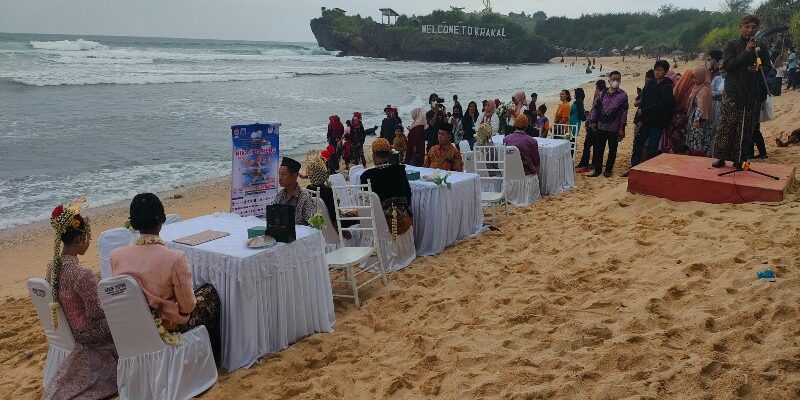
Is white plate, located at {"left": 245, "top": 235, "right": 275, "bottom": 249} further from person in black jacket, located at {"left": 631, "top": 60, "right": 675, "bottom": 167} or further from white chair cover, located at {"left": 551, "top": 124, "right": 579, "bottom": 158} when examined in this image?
white chair cover, located at {"left": 551, "top": 124, "right": 579, "bottom": 158}

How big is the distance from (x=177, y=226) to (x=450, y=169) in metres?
3.83

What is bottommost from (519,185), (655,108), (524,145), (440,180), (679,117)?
(519,185)

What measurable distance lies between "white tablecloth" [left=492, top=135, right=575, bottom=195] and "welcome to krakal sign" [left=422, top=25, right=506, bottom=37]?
81.3 metres

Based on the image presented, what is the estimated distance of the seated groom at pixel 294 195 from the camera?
16.6 feet

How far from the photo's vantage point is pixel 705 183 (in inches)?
247

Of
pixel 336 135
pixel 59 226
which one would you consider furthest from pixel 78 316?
pixel 336 135

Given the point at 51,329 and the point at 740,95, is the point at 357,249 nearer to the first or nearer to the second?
the point at 51,329

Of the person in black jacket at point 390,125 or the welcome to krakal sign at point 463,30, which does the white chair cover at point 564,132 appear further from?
Result: the welcome to krakal sign at point 463,30

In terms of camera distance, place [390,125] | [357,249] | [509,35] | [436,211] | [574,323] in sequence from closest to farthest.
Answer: [574,323] → [357,249] → [436,211] → [390,125] → [509,35]

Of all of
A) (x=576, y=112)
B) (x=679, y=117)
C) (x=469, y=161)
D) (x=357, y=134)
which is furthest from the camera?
(x=357, y=134)

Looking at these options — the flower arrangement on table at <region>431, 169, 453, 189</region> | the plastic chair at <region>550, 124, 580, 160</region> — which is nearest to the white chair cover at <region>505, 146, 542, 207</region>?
the flower arrangement on table at <region>431, 169, 453, 189</region>

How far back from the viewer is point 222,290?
13.2 ft

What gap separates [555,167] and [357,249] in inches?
186

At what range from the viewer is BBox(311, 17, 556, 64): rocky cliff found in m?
84.2
